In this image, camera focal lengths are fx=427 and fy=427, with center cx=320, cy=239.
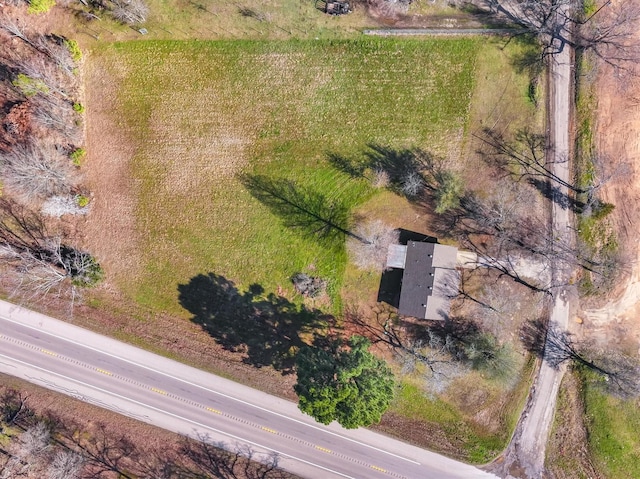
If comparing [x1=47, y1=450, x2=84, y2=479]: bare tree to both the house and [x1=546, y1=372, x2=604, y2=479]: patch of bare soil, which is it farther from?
[x1=546, y1=372, x2=604, y2=479]: patch of bare soil

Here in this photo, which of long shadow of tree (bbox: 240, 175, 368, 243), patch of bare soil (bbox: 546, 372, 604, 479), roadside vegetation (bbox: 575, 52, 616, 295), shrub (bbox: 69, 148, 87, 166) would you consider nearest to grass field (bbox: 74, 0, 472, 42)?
shrub (bbox: 69, 148, 87, 166)

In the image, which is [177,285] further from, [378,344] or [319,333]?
[378,344]

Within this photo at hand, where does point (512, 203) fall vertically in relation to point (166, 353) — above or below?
above

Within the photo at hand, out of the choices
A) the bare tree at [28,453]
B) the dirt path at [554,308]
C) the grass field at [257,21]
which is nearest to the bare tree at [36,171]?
the grass field at [257,21]

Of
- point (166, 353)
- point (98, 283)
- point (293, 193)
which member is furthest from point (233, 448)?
point (293, 193)

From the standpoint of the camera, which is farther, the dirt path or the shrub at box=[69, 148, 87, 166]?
the dirt path

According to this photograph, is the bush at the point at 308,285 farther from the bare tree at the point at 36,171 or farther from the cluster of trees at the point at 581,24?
the cluster of trees at the point at 581,24

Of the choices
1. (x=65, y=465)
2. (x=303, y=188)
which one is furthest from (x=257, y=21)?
(x=65, y=465)
